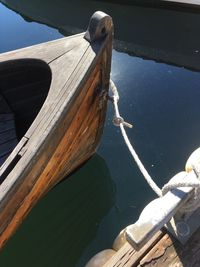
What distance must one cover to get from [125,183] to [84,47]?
3.85 feet

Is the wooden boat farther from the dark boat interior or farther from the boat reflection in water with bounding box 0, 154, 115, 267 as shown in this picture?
the boat reflection in water with bounding box 0, 154, 115, 267

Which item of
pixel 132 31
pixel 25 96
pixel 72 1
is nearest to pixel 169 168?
pixel 25 96

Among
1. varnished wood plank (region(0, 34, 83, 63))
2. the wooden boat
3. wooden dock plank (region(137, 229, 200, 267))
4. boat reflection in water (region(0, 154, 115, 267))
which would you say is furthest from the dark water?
wooden dock plank (region(137, 229, 200, 267))

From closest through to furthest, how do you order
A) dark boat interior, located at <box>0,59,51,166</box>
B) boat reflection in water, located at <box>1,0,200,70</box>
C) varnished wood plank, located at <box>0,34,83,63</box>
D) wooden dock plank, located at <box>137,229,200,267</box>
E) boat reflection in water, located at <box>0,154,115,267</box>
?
wooden dock plank, located at <box>137,229,200,267</box>
varnished wood plank, located at <box>0,34,83,63</box>
boat reflection in water, located at <box>0,154,115,267</box>
dark boat interior, located at <box>0,59,51,166</box>
boat reflection in water, located at <box>1,0,200,70</box>

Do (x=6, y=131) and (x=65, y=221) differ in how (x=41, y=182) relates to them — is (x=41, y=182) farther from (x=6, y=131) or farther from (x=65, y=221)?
(x=6, y=131)

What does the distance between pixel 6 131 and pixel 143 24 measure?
2.97m

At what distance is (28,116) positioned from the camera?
124 inches

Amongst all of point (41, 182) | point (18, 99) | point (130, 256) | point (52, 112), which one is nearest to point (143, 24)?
point (18, 99)

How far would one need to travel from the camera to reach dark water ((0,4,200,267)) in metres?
2.67

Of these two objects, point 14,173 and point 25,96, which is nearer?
point 14,173

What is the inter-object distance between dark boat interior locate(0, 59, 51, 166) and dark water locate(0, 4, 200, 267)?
1.83ft

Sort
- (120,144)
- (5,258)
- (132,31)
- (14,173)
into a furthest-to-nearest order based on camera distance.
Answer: (132,31) < (120,144) < (5,258) < (14,173)

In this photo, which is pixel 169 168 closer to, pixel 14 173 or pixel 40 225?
pixel 40 225

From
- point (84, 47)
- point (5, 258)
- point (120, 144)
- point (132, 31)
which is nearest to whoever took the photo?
point (84, 47)
